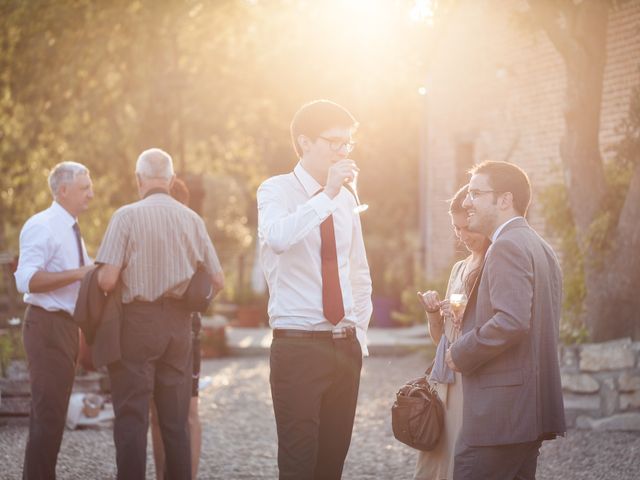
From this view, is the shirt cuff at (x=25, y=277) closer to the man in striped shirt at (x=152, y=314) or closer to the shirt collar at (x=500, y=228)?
the man in striped shirt at (x=152, y=314)

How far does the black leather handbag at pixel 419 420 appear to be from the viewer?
17.0 ft

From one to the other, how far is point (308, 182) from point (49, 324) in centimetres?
247

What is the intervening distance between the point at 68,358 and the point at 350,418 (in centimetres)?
237

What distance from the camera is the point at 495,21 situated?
1908 cm

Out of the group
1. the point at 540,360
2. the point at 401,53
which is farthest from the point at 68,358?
the point at 401,53

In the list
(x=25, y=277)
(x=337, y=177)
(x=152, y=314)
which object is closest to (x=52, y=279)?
(x=25, y=277)

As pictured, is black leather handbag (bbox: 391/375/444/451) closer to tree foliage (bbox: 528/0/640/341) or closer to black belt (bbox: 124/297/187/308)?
black belt (bbox: 124/297/187/308)

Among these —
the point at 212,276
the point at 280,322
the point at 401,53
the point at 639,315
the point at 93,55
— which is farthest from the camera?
the point at 93,55

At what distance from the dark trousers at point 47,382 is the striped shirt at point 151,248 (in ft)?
2.53

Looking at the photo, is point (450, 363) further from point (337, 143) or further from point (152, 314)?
point (152, 314)

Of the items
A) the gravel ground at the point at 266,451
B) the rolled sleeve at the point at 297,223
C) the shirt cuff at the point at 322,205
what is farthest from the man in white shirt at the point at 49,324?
the shirt cuff at the point at 322,205

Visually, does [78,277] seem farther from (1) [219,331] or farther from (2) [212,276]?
(1) [219,331]

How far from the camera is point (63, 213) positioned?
7.16 metres

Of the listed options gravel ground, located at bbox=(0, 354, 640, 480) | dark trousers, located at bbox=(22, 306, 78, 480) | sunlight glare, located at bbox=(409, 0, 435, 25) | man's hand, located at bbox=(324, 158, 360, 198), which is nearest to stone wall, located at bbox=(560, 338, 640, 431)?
gravel ground, located at bbox=(0, 354, 640, 480)
